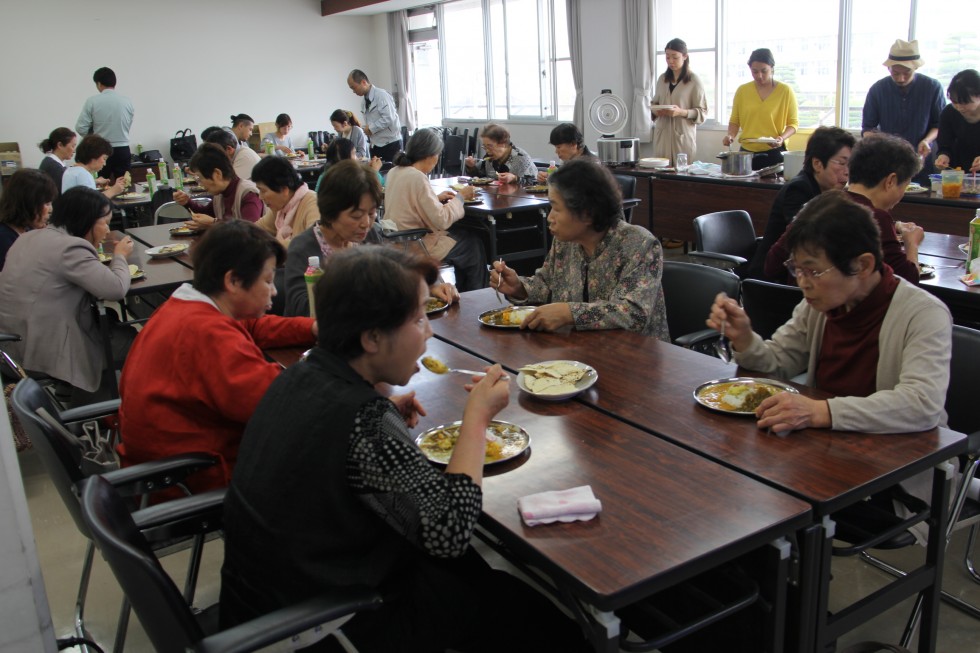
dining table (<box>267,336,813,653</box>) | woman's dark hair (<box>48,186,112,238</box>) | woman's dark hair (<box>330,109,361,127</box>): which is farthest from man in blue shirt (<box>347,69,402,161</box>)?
dining table (<box>267,336,813,653</box>)

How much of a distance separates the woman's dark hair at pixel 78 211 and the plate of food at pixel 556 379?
2.26 m

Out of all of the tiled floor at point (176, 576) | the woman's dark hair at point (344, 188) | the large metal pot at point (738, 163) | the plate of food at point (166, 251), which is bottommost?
the tiled floor at point (176, 576)

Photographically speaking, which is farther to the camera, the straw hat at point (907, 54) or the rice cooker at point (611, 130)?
the rice cooker at point (611, 130)

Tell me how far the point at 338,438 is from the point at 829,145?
2.79m

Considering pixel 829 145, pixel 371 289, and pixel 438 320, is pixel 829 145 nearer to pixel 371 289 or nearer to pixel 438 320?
pixel 438 320

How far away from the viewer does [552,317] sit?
242 centimetres

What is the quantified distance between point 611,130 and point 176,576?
569 cm

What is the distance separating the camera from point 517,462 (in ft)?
5.38

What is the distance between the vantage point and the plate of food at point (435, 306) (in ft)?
9.13

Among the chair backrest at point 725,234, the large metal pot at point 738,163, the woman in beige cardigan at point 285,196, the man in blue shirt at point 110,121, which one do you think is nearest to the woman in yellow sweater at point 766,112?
the large metal pot at point 738,163

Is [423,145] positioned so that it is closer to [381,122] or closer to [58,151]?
[58,151]

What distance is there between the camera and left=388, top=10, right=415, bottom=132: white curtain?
1242cm

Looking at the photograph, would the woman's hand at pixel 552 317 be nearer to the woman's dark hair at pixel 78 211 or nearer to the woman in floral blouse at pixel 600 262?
the woman in floral blouse at pixel 600 262

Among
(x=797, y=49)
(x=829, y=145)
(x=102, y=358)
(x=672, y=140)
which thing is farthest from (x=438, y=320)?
(x=797, y=49)
